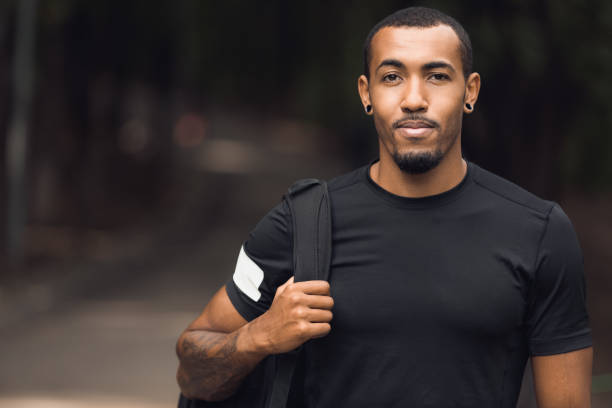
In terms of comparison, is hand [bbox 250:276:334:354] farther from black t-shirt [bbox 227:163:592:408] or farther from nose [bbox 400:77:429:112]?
nose [bbox 400:77:429:112]

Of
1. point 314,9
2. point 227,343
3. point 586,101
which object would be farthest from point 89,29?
point 227,343

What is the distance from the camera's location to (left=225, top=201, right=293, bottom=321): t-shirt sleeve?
2662 millimetres

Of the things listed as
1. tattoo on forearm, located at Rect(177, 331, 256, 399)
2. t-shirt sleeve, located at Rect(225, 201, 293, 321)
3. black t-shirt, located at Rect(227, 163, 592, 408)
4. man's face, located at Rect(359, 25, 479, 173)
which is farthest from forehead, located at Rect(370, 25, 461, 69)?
tattoo on forearm, located at Rect(177, 331, 256, 399)

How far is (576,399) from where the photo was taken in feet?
8.31

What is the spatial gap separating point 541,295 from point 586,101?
25.7 feet

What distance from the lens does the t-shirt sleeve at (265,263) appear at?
8.73 ft

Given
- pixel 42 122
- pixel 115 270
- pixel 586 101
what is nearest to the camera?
pixel 586 101

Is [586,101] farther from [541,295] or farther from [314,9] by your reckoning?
[314,9]

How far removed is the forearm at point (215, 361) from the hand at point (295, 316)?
73mm

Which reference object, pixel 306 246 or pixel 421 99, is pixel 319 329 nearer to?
pixel 306 246

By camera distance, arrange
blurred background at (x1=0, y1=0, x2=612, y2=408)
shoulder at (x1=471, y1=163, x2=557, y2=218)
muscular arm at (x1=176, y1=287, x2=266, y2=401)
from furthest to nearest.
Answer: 1. blurred background at (x1=0, y1=0, x2=612, y2=408)
2. muscular arm at (x1=176, y1=287, x2=266, y2=401)
3. shoulder at (x1=471, y1=163, x2=557, y2=218)

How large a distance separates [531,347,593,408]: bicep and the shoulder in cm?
35

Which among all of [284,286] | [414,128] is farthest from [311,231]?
[414,128]

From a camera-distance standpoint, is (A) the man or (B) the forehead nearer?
(A) the man
